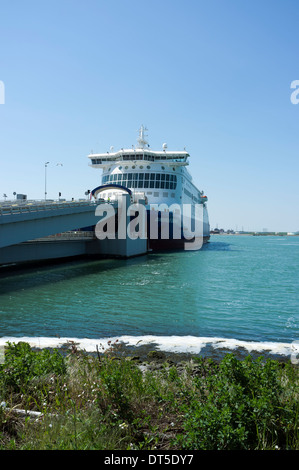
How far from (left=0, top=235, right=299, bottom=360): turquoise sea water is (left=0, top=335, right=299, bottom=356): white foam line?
3cm

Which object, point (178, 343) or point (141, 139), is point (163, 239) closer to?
point (141, 139)

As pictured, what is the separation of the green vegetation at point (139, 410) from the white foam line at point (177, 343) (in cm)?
466

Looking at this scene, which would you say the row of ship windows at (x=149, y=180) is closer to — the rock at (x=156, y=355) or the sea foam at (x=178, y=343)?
the sea foam at (x=178, y=343)

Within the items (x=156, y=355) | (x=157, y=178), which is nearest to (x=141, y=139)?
(x=157, y=178)

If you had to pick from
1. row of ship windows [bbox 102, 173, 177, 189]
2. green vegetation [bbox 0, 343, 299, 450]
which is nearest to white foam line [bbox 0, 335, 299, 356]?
green vegetation [bbox 0, 343, 299, 450]

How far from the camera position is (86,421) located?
3.71m

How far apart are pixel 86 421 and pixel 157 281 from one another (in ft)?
64.7

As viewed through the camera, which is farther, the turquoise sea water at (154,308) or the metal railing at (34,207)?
the metal railing at (34,207)

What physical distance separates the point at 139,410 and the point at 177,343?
6.30m

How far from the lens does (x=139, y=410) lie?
4.45 m

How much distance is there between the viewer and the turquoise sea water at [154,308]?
11352 mm

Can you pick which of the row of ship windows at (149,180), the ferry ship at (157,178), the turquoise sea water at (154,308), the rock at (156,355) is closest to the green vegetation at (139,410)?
the turquoise sea water at (154,308)

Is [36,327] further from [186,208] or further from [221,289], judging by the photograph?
[186,208]
